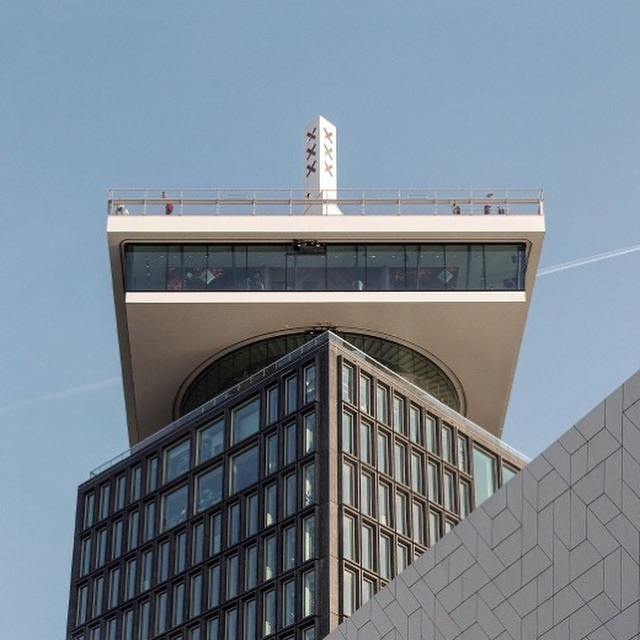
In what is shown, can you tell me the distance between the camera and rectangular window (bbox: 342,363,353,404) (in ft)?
294

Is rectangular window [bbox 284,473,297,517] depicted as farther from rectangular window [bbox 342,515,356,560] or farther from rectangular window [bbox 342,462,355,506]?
rectangular window [bbox 342,515,356,560]

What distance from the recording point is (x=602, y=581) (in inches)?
1545

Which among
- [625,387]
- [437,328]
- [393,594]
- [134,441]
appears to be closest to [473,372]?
[437,328]

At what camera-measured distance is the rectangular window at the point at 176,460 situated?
95.1 m

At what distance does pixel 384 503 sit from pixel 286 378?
878cm

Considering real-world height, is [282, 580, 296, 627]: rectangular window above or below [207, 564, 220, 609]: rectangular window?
below

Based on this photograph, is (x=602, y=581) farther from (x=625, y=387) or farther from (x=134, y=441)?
(x=134, y=441)

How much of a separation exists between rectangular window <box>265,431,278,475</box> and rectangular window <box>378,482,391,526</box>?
558 cm

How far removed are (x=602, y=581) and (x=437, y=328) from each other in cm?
5696

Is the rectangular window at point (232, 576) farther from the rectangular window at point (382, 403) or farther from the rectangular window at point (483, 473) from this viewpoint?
the rectangular window at point (483, 473)

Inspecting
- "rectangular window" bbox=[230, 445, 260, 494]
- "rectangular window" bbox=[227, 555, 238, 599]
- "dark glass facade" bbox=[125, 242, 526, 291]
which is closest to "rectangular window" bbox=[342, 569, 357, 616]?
"rectangular window" bbox=[227, 555, 238, 599]

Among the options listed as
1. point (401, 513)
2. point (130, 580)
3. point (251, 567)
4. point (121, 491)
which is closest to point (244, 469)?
point (251, 567)

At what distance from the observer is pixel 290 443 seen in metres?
88.8

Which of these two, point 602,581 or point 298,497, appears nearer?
point 602,581
